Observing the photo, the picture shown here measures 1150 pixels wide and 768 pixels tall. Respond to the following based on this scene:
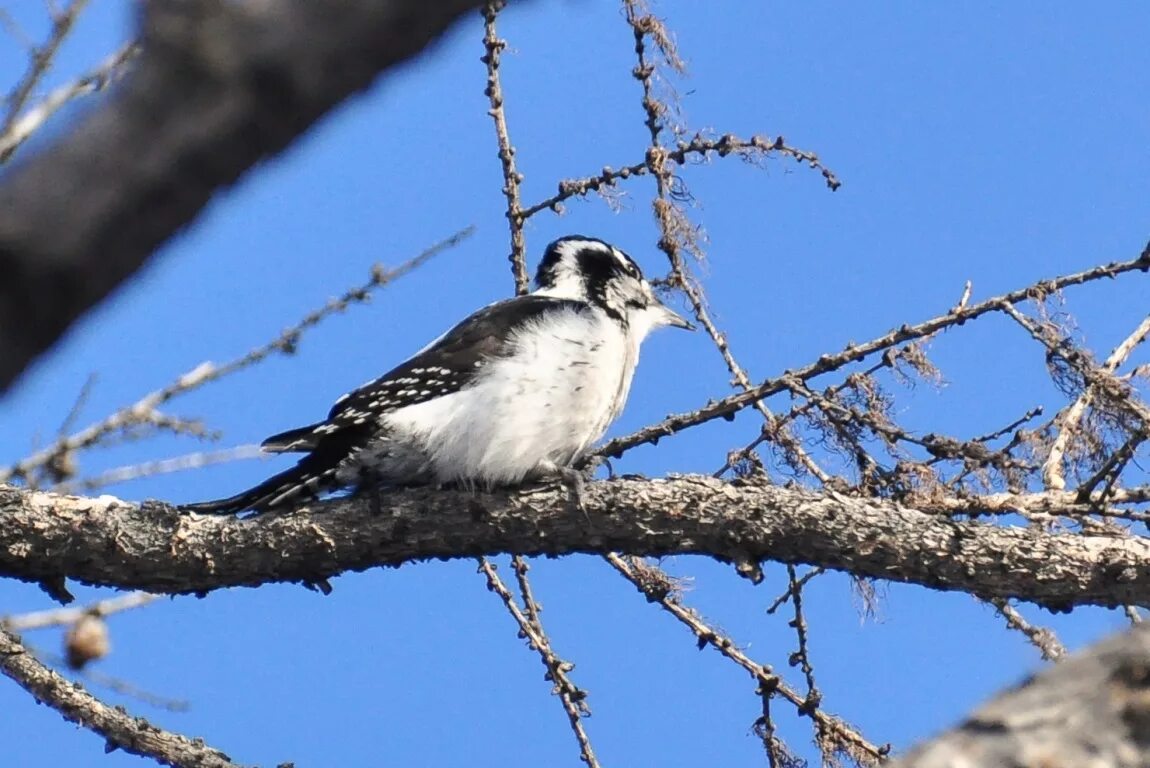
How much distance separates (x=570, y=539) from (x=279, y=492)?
863 millimetres

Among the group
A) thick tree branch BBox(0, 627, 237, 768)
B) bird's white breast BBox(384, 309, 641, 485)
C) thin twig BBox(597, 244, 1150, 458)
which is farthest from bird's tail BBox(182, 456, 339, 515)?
thin twig BBox(597, 244, 1150, 458)

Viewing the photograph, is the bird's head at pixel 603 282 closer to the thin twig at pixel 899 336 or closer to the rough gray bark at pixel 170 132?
the thin twig at pixel 899 336

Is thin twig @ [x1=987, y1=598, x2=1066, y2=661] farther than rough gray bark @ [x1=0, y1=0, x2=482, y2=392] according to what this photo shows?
Yes

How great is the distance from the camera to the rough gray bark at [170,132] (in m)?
1.06

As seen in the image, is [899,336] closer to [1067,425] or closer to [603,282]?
[1067,425]

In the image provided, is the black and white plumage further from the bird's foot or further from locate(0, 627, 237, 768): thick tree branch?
locate(0, 627, 237, 768): thick tree branch

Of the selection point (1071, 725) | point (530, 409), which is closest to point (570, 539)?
point (530, 409)

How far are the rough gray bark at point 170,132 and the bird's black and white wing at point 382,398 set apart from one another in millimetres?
3103

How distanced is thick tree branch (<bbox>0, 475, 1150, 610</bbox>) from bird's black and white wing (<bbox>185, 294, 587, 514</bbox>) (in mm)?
175

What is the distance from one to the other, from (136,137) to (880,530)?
9.45 feet

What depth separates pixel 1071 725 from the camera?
1330 millimetres

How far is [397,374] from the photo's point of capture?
186 inches

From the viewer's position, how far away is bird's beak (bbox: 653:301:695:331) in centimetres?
559

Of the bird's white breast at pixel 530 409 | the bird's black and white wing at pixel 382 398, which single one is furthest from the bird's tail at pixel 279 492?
the bird's white breast at pixel 530 409
